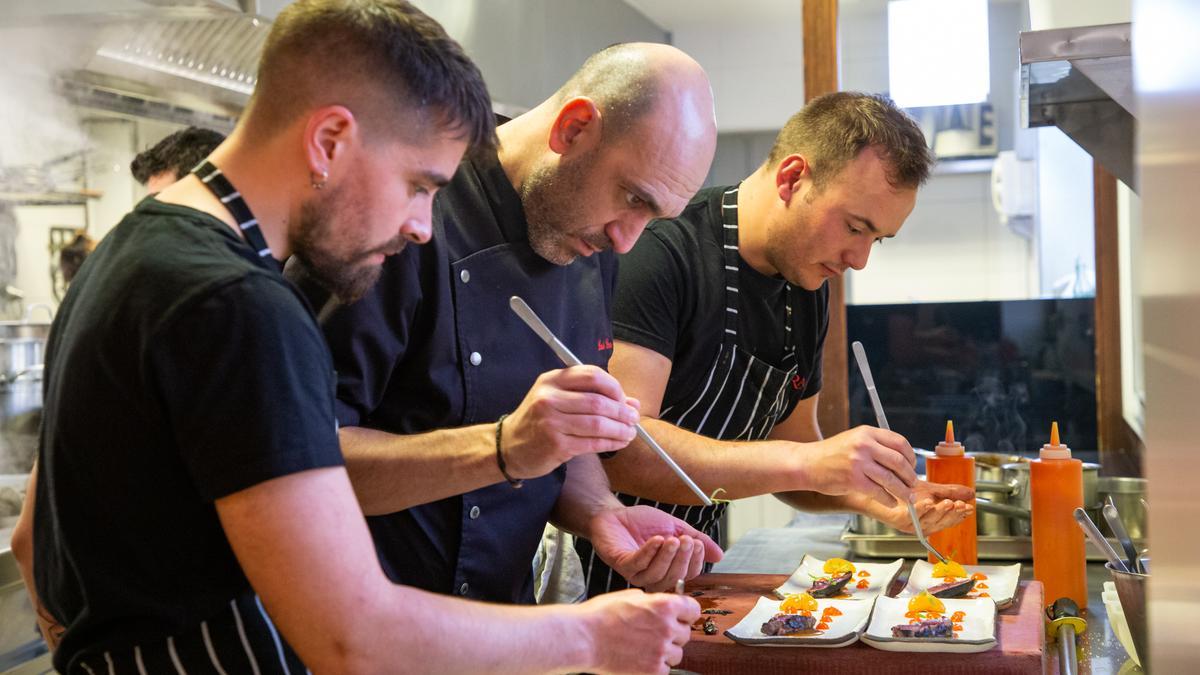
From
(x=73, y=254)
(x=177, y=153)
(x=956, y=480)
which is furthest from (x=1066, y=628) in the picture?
(x=73, y=254)

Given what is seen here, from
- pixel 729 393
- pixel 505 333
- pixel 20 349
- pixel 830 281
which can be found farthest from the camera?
pixel 830 281

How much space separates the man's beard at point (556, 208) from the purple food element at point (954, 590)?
2.32ft

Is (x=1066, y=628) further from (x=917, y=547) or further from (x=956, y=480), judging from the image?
(x=917, y=547)

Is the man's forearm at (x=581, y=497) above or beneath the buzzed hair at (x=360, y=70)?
beneath

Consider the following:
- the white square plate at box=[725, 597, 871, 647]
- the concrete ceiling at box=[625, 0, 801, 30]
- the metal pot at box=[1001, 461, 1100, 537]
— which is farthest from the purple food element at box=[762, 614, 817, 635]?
the concrete ceiling at box=[625, 0, 801, 30]

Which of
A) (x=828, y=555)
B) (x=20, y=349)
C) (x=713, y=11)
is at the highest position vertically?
(x=713, y=11)

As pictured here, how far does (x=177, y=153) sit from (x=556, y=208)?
934 mm

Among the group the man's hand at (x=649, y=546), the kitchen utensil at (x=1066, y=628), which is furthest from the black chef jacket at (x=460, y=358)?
the kitchen utensil at (x=1066, y=628)

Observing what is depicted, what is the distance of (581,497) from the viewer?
1603 mm

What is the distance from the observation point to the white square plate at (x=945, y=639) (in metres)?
1.37

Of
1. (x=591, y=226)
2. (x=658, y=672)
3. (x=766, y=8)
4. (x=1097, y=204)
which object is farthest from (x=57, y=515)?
(x=766, y=8)

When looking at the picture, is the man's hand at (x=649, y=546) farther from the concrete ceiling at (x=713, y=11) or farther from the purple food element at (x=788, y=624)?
the concrete ceiling at (x=713, y=11)

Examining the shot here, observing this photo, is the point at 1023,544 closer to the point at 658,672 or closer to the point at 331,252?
the point at 658,672

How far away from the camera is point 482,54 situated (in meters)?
3.92
